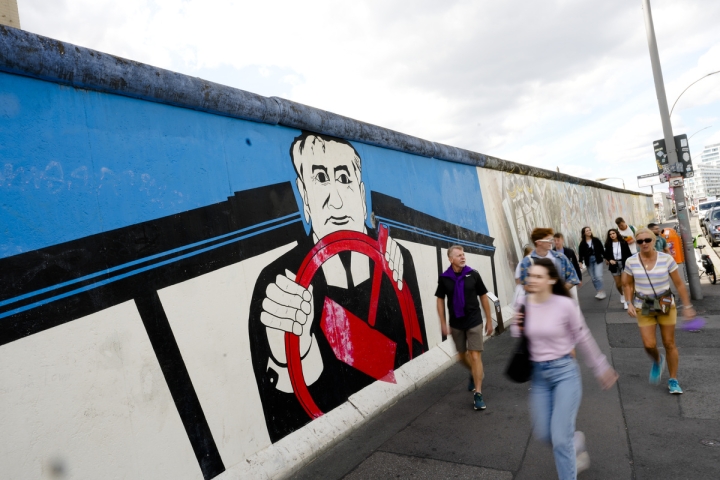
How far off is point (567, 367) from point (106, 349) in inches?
121

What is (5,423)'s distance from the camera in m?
2.86

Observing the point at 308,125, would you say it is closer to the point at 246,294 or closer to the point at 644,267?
the point at 246,294

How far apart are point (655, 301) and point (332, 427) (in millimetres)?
3428

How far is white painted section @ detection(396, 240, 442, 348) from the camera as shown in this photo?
24.1ft

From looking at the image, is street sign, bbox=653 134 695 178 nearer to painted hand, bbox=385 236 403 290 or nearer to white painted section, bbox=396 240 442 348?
white painted section, bbox=396 240 442 348

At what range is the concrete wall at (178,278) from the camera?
10.3ft

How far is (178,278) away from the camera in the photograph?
13.1ft

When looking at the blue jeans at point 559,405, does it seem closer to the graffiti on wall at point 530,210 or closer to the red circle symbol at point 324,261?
the red circle symbol at point 324,261

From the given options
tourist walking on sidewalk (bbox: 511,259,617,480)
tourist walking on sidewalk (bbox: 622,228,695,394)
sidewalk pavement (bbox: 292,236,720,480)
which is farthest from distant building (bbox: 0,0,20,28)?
tourist walking on sidewalk (bbox: 622,228,695,394)

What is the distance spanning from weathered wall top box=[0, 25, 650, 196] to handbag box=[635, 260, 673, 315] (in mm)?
3814

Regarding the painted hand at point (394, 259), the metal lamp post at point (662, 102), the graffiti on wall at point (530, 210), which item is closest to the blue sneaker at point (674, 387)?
the painted hand at point (394, 259)

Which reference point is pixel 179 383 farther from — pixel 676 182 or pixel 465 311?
pixel 676 182

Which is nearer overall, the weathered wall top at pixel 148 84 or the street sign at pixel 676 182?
the weathered wall top at pixel 148 84

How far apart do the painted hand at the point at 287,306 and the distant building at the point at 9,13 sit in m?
3.62
